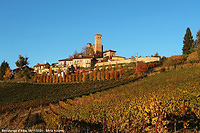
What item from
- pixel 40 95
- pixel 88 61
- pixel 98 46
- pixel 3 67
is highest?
pixel 98 46

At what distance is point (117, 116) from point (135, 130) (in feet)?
5.84

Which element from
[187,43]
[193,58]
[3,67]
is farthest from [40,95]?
[3,67]

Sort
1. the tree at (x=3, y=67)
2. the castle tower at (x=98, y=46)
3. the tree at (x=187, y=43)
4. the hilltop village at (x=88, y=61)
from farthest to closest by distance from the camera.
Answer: the castle tower at (x=98, y=46), the tree at (x=3, y=67), the hilltop village at (x=88, y=61), the tree at (x=187, y=43)

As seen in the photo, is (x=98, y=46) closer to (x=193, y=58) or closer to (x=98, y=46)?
(x=98, y=46)

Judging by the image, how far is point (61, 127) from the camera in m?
11.9

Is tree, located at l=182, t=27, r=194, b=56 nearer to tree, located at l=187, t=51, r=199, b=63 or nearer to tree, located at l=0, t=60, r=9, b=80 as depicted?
tree, located at l=187, t=51, r=199, b=63

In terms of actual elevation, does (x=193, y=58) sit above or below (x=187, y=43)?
below

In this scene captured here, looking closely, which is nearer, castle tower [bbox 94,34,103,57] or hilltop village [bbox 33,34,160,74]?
hilltop village [bbox 33,34,160,74]

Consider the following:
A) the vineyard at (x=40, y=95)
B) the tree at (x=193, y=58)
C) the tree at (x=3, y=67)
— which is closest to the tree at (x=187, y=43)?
the tree at (x=193, y=58)

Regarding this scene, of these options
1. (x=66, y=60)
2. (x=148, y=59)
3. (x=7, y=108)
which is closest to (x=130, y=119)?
(x=7, y=108)

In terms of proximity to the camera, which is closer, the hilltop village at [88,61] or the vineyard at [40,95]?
the vineyard at [40,95]

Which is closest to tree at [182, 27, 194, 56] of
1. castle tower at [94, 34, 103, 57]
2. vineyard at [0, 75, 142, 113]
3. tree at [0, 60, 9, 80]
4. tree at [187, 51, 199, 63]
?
tree at [187, 51, 199, 63]

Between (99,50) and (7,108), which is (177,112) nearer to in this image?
(7,108)

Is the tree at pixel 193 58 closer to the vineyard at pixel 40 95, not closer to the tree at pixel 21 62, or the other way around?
the vineyard at pixel 40 95
